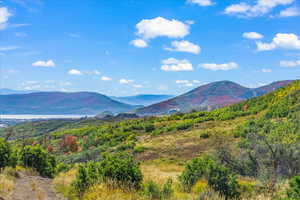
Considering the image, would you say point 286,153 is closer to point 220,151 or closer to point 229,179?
point 220,151

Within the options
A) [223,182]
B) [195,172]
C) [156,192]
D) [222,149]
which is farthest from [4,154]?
[222,149]

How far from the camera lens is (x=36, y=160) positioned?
18062 mm

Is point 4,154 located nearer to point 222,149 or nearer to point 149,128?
point 222,149

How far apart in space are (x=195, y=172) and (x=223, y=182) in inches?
65.0

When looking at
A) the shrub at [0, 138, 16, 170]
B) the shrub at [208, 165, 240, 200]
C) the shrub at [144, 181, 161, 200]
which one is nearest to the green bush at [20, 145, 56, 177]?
the shrub at [0, 138, 16, 170]

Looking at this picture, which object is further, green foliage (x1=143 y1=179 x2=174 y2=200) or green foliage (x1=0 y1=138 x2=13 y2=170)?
green foliage (x1=0 y1=138 x2=13 y2=170)

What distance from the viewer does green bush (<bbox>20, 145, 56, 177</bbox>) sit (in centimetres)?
1775

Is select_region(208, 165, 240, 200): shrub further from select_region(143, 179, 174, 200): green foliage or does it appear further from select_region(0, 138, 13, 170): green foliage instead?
select_region(0, 138, 13, 170): green foliage

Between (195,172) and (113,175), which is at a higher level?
(113,175)

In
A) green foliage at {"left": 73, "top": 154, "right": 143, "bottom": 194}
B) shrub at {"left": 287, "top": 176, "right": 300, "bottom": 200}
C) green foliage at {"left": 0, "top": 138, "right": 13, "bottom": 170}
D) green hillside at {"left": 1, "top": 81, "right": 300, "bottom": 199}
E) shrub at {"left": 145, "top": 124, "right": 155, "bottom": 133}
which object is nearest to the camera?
shrub at {"left": 287, "top": 176, "right": 300, "bottom": 200}

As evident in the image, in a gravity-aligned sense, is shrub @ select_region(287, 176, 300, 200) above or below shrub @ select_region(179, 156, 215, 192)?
above

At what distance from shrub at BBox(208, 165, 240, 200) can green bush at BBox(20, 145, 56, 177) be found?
36.6 feet

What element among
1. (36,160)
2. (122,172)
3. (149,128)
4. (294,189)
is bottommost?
(149,128)

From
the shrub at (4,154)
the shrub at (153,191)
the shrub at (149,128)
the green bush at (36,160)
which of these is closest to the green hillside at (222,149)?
the shrub at (149,128)
